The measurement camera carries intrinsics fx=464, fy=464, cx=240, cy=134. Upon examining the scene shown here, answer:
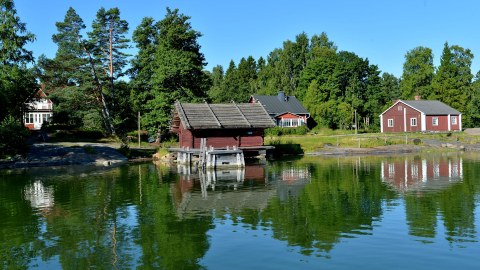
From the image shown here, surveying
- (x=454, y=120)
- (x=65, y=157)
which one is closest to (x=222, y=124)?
(x=65, y=157)

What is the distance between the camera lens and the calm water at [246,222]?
41.7 ft

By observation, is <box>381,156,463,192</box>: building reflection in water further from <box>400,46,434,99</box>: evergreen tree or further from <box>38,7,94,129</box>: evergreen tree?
<box>400,46,434,99</box>: evergreen tree

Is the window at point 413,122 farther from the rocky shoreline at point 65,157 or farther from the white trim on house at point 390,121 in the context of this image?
the rocky shoreline at point 65,157

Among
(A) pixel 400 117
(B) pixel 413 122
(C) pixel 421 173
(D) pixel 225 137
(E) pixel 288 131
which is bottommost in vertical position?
(C) pixel 421 173

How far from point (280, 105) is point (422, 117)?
20.9 meters

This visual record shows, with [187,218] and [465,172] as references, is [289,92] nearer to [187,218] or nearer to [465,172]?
[465,172]

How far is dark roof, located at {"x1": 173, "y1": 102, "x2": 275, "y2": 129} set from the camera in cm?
3981

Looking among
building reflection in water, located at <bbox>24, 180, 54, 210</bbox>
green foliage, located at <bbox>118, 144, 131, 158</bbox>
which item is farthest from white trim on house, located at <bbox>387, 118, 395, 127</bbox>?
building reflection in water, located at <bbox>24, 180, 54, 210</bbox>

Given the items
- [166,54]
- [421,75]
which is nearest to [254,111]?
[166,54]

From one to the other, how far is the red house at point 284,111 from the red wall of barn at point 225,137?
2721 centimetres

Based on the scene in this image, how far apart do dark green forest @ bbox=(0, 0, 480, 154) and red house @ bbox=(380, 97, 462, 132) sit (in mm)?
6805

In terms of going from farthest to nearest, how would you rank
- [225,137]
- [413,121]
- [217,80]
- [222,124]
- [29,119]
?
1. [217,80]
2. [29,119]
3. [413,121]
4. [225,137]
5. [222,124]

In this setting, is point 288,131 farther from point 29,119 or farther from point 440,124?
point 29,119

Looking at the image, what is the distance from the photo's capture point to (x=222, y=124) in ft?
132
